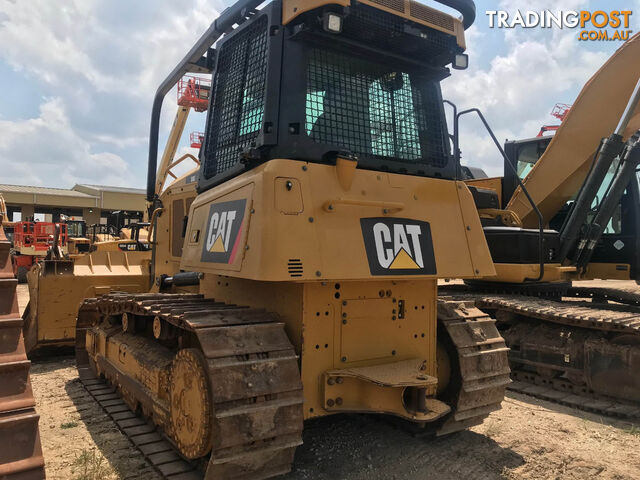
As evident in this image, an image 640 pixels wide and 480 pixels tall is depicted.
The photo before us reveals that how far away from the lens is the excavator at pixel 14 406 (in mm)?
2166

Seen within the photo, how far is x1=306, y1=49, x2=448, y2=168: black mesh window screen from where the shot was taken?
348cm

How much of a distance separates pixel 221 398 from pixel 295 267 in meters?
0.85

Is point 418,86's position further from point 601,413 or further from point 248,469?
point 601,413

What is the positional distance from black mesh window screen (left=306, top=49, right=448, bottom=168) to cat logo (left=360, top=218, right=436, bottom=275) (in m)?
0.59

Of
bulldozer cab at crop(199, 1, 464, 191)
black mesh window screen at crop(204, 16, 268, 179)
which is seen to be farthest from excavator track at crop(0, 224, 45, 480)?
black mesh window screen at crop(204, 16, 268, 179)

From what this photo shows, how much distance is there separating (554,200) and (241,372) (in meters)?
6.32

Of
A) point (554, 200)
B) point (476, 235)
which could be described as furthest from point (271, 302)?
point (554, 200)

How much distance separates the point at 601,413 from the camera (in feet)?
16.7

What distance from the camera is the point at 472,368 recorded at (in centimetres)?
377

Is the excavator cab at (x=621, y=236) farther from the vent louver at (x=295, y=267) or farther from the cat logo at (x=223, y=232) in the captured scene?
the vent louver at (x=295, y=267)

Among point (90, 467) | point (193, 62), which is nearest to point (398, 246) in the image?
point (90, 467)

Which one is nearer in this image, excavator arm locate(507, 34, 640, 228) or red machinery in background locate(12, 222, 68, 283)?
excavator arm locate(507, 34, 640, 228)

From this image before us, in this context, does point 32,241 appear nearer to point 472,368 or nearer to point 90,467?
point 90,467

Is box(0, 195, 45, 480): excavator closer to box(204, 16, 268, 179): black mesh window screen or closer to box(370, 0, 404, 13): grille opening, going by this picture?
box(204, 16, 268, 179): black mesh window screen
